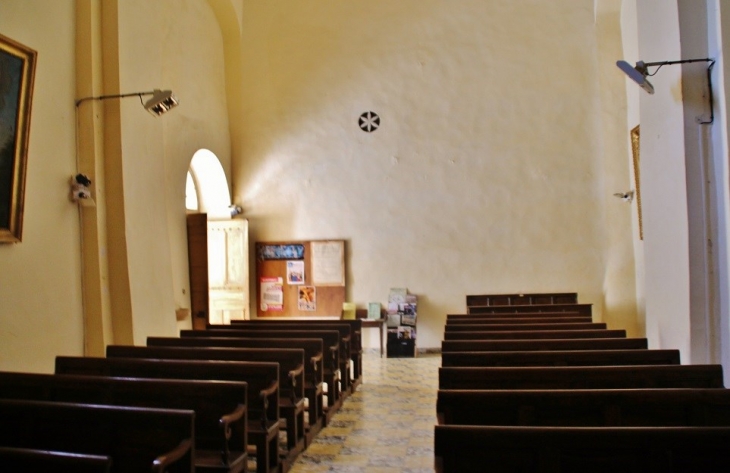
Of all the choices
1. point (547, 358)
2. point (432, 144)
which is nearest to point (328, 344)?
point (547, 358)

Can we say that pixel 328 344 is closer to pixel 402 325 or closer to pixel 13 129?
pixel 13 129

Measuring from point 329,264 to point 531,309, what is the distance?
3162mm

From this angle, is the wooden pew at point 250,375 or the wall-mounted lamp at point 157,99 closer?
the wooden pew at point 250,375

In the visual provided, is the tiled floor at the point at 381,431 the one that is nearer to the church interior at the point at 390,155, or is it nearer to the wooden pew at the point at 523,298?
the church interior at the point at 390,155

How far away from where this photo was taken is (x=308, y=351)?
5105mm

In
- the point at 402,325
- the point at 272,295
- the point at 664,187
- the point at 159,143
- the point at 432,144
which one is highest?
the point at 432,144

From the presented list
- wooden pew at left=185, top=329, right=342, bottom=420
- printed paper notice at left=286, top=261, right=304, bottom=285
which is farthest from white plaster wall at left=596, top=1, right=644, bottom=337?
wooden pew at left=185, top=329, right=342, bottom=420

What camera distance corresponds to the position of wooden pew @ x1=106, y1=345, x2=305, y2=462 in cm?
439

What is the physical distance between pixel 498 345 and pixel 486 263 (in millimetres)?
4779

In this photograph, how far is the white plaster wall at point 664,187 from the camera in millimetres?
4555

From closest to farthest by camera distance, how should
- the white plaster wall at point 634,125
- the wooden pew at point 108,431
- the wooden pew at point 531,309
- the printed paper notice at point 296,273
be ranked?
the wooden pew at point 108,431, the wooden pew at point 531,309, the white plaster wall at point 634,125, the printed paper notice at point 296,273

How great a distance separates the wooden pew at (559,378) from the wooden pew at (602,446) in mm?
1250

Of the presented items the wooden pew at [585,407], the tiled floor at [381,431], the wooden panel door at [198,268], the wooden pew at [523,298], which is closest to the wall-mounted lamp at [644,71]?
the wooden pew at [585,407]

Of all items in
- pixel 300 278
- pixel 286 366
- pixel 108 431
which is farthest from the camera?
pixel 300 278
